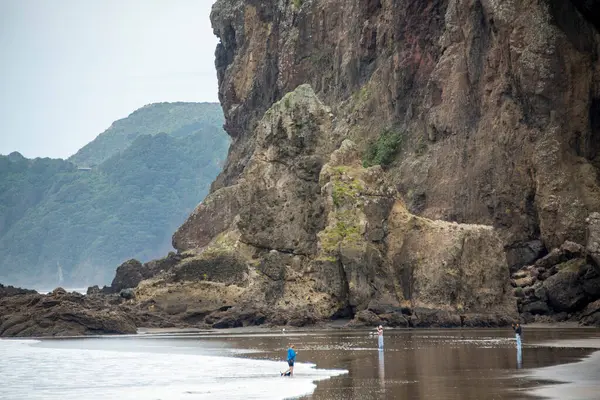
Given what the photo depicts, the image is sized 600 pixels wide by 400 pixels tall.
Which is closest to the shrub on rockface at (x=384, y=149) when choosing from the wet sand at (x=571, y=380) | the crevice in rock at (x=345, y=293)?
the crevice in rock at (x=345, y=293)

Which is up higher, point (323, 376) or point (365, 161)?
point (365, 161)

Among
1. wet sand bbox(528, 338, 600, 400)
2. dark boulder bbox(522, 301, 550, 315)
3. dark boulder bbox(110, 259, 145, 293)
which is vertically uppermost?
dark boulder bbox(110, 259, 145, 293)

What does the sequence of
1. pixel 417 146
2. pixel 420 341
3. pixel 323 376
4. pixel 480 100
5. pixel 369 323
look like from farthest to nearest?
pixel 417 146 → pixel 480 100 → pixel 369 323 → pixel 420 341 → pixel 323 376

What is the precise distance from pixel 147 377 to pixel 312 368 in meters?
4.90

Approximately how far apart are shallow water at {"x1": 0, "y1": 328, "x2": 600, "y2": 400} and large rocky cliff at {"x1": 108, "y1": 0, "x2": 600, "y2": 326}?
607cm

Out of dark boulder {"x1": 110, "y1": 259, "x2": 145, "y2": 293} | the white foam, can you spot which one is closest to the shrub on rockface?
dark boulder {"x1": 110, "y1": 259, "x2": 145, "y2": 293}

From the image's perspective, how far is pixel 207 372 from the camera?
3741 cm

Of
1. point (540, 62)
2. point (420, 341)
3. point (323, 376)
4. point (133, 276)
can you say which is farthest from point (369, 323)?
point (133, 276)

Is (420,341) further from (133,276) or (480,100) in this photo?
(133,276)

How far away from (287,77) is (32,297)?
4219 cm

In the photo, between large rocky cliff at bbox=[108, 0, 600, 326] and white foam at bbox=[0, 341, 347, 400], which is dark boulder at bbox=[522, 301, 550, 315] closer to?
large rocky cliff at bbox=[108, 0, 600, 326]

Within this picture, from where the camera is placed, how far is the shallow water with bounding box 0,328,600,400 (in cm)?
3067

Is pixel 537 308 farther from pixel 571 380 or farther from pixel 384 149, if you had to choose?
pixel 571 380

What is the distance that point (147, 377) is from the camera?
1436 inches
